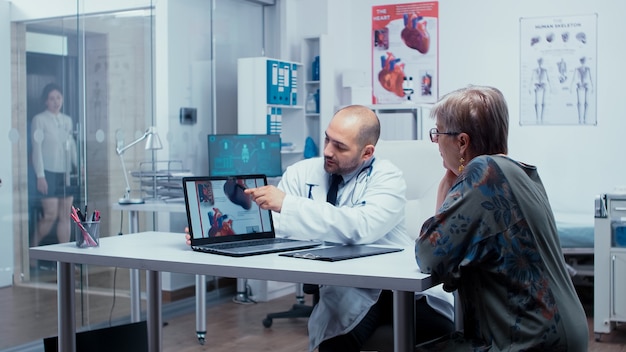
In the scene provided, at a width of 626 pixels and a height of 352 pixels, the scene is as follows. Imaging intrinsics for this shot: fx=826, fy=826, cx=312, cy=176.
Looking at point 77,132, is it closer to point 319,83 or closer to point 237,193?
point 319,83

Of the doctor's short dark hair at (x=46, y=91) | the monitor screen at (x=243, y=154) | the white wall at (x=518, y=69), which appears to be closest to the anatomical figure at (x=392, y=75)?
the white wall at (x=518, y=69)

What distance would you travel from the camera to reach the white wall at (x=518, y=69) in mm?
5410

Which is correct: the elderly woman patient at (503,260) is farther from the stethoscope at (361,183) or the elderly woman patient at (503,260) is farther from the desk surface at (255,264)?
the stethoscope at (361,183)

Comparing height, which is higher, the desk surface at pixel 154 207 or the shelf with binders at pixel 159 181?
the shelf with binders at pixel 159 181

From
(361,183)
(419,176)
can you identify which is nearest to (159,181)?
(419,176)

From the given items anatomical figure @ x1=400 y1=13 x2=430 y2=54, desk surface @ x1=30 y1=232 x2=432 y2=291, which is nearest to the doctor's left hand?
desk surface @ x1=30 y1=232 x2=432 y2=291

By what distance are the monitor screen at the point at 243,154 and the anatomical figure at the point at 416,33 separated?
169cm

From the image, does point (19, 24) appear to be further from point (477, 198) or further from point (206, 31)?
point (477, 198)

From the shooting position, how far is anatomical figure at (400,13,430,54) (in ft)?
19.7

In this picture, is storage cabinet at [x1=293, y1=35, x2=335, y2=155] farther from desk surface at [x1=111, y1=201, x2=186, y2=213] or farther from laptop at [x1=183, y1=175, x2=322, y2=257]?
laptop at [x1=183, y1=175, x2=322, y2=257]

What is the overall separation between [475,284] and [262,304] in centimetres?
366

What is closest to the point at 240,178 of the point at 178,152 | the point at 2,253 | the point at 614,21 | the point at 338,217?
the point at 338,217

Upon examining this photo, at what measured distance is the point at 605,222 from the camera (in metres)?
4.25

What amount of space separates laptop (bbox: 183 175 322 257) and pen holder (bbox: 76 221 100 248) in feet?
1.07
